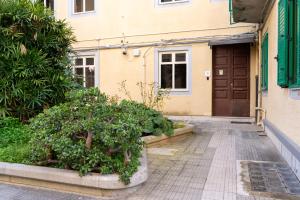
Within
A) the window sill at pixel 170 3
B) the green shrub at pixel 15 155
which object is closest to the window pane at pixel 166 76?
the window sill at pixel 170 3

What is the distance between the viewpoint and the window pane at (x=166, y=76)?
11.4 meters

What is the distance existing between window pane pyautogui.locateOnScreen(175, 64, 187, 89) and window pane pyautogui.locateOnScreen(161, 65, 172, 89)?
0.24m

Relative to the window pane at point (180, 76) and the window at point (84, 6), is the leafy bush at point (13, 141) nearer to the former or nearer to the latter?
the window pane at point (180, 76)

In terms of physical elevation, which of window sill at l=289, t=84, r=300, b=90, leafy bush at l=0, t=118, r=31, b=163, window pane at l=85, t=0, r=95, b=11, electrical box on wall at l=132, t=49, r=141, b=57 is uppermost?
window pane at l=85, t=0, r=95, b=11

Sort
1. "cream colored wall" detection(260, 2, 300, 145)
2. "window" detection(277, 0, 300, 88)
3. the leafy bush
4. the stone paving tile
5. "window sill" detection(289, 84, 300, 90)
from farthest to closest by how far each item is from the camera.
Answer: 1. "window" detection(277, 0, 300, 88)
2. "cream colored wall" detection(260, 2, 300, 145)
3. the leafy bush
4. "window sill" detection(289, 84, 300, 90)
5. the stone paving tile

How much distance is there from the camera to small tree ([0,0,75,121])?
596 centimetres

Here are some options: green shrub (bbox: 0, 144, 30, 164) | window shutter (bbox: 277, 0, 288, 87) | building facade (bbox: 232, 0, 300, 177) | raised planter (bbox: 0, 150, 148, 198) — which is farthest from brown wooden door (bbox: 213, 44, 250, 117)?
green shrub (bbox: 0, 144, 30, 164)

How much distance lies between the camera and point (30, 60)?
6098mm

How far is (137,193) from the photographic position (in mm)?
3775

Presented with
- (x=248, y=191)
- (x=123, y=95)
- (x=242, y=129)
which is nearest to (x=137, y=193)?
(x=248, y=191)

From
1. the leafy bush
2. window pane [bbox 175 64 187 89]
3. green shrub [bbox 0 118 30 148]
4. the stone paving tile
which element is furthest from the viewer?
window pane [bbox 175 64 187 89]

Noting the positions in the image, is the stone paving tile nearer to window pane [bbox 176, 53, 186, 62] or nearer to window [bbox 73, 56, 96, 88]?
window pane [bbox 176, 53, 186, 62]

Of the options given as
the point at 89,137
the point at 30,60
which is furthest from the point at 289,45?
the point at 30,60

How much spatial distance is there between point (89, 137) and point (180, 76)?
7.72 m
